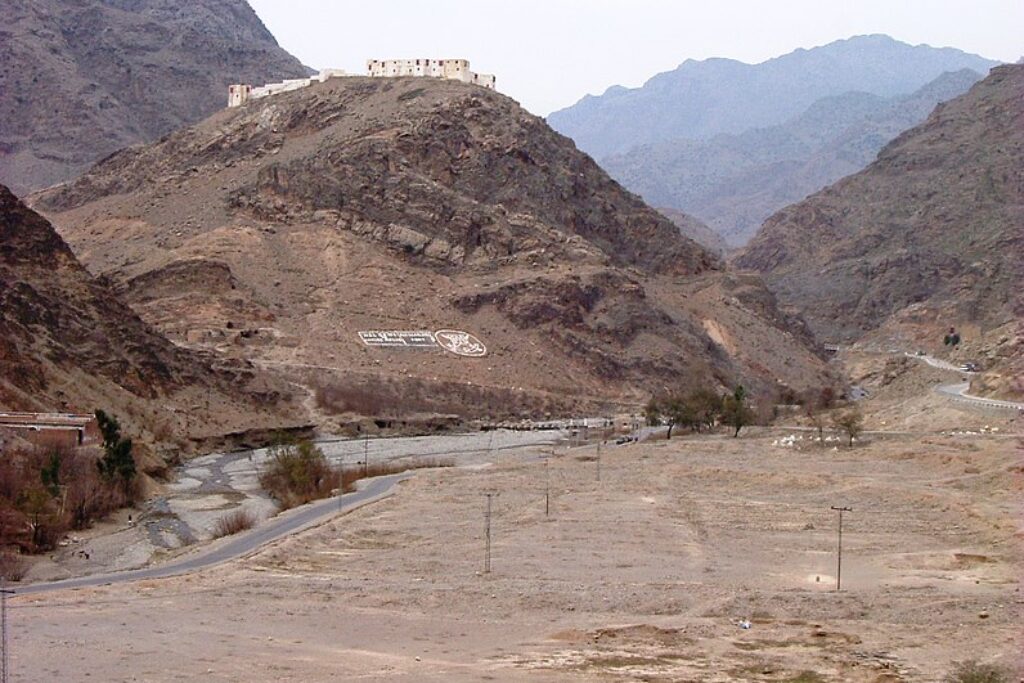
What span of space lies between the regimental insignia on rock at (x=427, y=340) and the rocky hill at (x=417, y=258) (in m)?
0.60

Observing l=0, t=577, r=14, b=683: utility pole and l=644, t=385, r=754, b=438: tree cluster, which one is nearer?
l=0, t=577, r=14, b=683: utility pole

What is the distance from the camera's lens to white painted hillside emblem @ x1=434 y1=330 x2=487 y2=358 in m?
131

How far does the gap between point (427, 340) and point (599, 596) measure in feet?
296

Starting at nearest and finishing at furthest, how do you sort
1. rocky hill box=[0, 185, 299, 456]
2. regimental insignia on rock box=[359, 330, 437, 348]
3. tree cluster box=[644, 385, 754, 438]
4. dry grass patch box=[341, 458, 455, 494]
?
dry grass patch box=[341, 458, 455, 494] → rocky hill box=[0, 185, 299, 456] → tree cluster box=[644, 385, 754, 438] → regimental insignia on rock box=[359, 330, 437, 348]

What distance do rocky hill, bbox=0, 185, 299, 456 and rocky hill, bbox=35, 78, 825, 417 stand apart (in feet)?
32.7

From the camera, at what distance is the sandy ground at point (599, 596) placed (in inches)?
1300

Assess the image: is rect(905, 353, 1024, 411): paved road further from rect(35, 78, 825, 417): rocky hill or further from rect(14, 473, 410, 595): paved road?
rect(14, 473, 410, 595): paved road

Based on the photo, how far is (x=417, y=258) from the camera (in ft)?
475

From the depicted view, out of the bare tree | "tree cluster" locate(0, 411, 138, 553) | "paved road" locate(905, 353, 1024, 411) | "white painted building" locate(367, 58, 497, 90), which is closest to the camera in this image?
"tree cluster" locate(0, 411, 138, 553)

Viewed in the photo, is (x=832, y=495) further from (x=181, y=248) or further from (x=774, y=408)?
(x=181, y=248)

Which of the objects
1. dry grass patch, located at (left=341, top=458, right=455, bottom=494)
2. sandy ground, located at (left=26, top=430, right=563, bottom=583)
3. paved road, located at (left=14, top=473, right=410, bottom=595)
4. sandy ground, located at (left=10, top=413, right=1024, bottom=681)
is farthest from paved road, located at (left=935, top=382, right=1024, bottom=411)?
paved road, located at (left=14, top=473, right=410, bottom=595)

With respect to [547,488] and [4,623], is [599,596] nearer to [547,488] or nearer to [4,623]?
[4,623]

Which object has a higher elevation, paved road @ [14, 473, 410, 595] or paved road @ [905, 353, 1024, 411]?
paved road @ [905, 353, 1024, 411]

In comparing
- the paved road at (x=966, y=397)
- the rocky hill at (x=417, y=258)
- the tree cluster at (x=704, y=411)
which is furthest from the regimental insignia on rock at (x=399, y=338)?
the paved road at (x=966, y=397)
